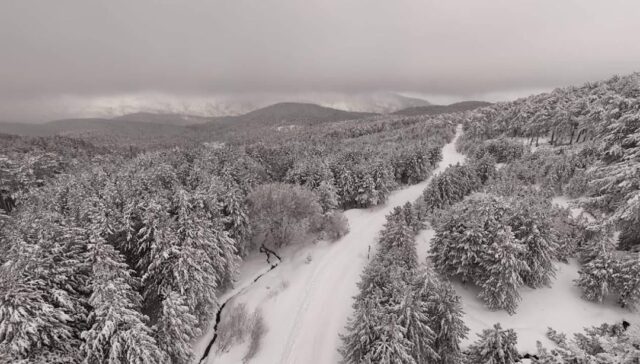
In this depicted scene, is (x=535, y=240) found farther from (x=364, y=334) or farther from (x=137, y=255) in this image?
(x=137, y=255)

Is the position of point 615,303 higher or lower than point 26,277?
lower

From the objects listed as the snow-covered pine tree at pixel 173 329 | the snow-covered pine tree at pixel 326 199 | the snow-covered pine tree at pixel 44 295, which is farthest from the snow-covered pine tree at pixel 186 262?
the snow-covered pine tree at pixel 326 199

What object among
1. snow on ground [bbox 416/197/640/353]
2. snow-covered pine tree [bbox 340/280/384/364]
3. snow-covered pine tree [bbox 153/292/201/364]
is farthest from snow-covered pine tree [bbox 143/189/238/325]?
snow on ground [bbox 416/197/640/353]

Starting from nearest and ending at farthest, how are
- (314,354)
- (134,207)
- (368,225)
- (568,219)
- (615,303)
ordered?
1. (314,354)
2. (615,303)
3. (134,207)
4. (568,219)
5. (368,225)

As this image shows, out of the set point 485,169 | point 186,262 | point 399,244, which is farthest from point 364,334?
point 485,169

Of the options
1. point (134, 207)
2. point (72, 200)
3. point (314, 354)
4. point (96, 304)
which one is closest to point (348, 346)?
point (314, 354)

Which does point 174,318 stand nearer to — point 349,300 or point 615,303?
point 349,300

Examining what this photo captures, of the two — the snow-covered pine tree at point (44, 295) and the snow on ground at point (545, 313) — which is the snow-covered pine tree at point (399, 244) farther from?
the snow-covered pine tree at point (44, 295)
